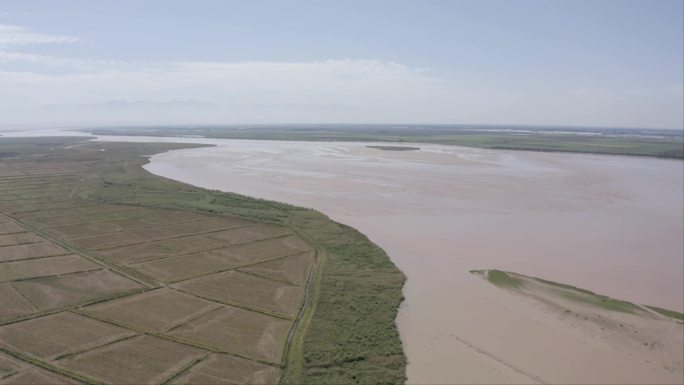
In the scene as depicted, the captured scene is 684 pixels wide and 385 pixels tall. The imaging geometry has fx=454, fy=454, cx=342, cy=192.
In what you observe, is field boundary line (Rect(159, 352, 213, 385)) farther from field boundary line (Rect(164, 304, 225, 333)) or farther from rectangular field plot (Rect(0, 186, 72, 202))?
rectangular field plot (Rect(0, 186, 72, 202))

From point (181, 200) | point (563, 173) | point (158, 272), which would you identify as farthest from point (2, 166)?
point (563, 173)

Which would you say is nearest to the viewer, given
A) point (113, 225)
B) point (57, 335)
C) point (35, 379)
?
point (35, 379)

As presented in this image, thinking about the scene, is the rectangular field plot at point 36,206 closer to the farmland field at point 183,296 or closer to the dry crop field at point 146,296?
the farmland field at point 183,296

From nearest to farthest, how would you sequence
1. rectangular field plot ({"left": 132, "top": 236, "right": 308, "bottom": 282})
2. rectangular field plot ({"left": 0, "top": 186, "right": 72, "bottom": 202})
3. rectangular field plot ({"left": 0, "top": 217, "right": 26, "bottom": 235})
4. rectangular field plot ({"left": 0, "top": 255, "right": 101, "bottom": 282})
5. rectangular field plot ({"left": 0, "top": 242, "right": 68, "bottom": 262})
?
rectangular field plot ({"left": 0, "top": 255, "right": 101, "bottom": 282}) < rectangular field plot ({"left": 132, "top": 236, "right": 308, "bottom": 282}) < rectangular field plot ({"left": 0, "top": 242, "right": 68, "bottom": 262}) < rectangular field plot ({"left": 0, "top": 217, "right": 26, "bottom": 235}) < rectangular field plot ({"left": 0, "top": 186, "right": 72, "bottom": 202})

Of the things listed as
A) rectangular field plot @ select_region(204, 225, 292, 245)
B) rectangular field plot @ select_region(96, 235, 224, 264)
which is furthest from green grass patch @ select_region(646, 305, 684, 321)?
rectangular field plot @ select_region(96, 235, 224, 264)

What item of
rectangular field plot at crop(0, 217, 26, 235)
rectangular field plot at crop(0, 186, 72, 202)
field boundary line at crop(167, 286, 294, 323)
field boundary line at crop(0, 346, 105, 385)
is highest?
rectangular field plot at crop(0, 186, 72, 202)

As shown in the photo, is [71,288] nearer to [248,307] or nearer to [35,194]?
[248,307]

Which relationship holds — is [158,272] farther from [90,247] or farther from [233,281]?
[90,247]

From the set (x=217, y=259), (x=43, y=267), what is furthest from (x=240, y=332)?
(x=43, y=267)
